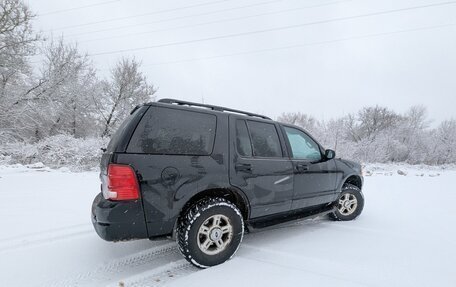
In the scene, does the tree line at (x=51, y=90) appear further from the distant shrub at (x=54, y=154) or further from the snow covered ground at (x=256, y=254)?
the snow covered ground at (x=256, y=254)

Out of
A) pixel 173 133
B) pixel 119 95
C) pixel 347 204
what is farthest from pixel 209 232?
pixel 119 95

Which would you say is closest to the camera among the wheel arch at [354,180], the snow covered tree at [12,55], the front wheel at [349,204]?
the front wheel at [349,204]

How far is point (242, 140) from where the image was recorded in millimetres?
3357

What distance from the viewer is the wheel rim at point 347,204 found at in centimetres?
470

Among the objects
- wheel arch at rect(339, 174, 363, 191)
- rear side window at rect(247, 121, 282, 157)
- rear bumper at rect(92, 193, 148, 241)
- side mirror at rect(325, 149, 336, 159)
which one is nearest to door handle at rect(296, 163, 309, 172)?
rear side window at rect(247, 121, 282, 157)

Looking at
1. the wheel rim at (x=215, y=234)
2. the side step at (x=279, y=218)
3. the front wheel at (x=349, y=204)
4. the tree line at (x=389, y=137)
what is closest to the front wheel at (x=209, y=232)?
the wheel rim at (x=215, y=234)

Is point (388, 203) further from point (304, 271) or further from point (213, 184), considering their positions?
point (213, 184)

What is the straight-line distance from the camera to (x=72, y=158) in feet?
42.2

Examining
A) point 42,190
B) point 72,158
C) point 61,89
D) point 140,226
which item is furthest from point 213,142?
point 61,89

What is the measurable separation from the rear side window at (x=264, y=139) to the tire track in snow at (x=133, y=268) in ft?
5.63

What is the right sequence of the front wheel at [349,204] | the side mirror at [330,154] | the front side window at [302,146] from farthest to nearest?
1. the front wheel at [349,204]
2. the side mirror at [330,154]
3. the front side window at [302,146]

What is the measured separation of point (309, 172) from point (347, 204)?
1412 mm

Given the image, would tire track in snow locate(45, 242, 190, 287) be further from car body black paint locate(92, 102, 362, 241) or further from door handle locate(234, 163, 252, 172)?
door handle locate(234, 163, 252, 172)

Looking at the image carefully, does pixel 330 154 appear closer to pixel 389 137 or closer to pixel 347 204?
pixel 347 204
